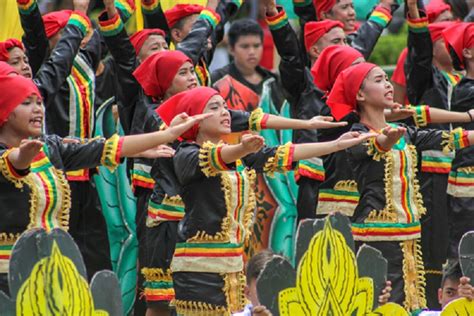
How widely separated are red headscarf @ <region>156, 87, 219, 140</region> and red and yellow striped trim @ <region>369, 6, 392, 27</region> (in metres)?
2.26

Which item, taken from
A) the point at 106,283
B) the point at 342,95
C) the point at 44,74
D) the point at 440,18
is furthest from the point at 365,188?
the point at 440,18

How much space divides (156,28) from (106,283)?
3374mm

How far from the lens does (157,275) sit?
750 cm

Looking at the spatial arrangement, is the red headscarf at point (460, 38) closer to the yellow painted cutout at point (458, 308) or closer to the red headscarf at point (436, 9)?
the red headscarf at point (436, 9)

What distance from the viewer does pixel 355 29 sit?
9469 mm

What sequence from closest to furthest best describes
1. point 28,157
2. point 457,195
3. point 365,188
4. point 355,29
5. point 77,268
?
point 77,268, point 28,157, point 365,188, point 457,195, point 355,29

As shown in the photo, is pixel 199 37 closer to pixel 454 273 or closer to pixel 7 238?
pixel 454 273

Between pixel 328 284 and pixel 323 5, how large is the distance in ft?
11.7

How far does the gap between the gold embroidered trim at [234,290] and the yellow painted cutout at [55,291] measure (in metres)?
1.31

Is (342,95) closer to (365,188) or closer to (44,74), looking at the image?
(365,188)

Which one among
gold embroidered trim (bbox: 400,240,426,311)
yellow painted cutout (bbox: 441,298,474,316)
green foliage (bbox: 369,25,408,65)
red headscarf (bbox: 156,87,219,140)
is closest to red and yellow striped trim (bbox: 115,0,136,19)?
red headscarf (bbox: 156,87,219,140)

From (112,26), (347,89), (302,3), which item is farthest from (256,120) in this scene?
(302,3)

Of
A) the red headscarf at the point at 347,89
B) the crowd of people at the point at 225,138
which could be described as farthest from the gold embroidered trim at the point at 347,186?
the red headscarf at the point at 347,89

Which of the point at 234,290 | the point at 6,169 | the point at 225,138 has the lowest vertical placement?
the point at 234,290
